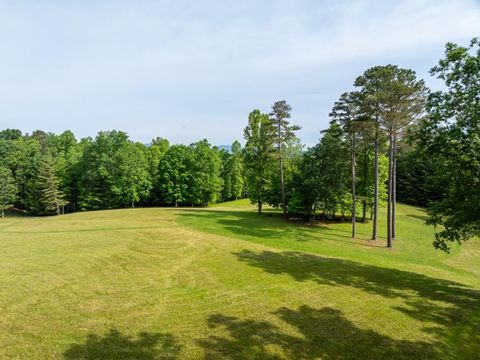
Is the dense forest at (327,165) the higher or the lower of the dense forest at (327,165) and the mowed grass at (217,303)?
the higher

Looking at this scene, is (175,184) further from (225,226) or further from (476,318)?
(476,318)

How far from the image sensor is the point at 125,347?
712 cm

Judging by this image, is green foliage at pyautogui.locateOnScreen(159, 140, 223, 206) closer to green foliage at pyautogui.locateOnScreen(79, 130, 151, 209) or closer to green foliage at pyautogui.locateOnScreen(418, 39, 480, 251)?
green foliage at pyautogui.locateOnScreen(79, 130, 151, 209)

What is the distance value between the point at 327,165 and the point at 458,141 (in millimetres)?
20592

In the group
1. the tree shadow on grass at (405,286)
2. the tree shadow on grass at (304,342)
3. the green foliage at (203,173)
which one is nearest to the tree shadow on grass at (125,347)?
the tree shadow on grass at (304,342)

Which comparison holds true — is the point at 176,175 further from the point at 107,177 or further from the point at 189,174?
the point at 107,177

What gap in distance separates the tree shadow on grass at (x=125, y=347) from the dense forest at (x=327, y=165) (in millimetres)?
11728

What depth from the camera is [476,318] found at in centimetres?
963

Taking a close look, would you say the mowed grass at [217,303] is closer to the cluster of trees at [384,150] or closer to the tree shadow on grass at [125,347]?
the tree shadow on grass at [125,347]

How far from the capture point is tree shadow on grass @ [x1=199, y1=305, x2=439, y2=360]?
23.3 ft

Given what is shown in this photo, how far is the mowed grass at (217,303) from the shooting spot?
734 cm

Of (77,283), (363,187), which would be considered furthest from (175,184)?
(77,283)

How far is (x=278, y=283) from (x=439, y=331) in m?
5.40

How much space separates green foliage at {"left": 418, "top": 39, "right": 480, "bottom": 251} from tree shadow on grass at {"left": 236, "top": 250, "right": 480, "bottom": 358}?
2.65m
